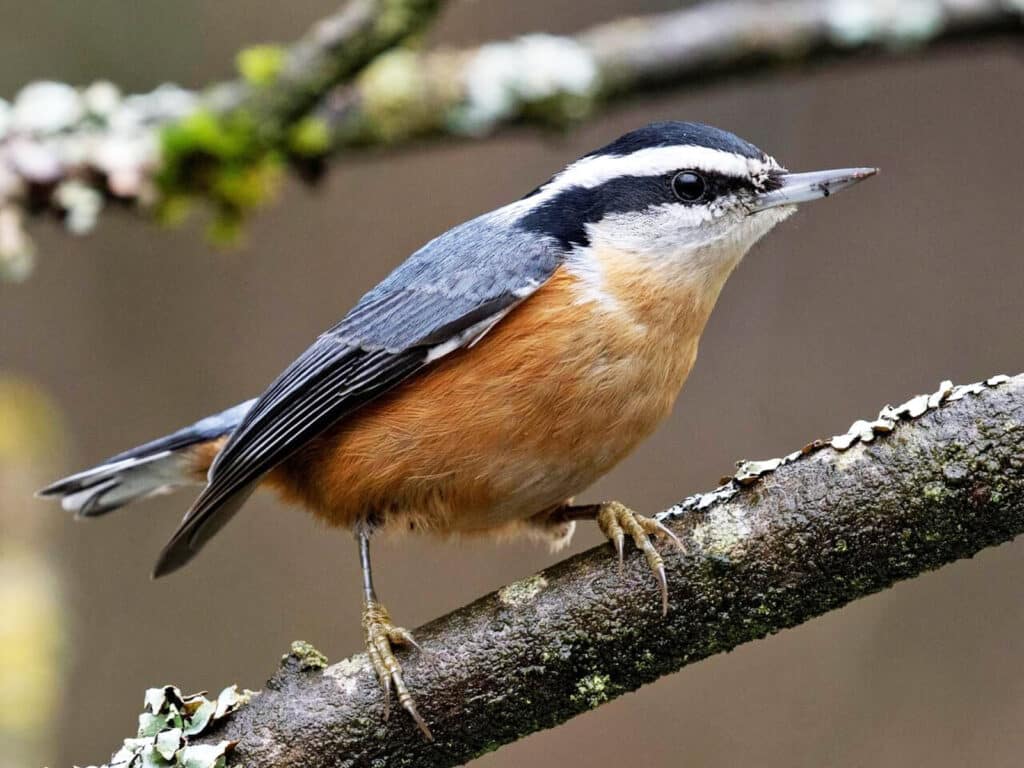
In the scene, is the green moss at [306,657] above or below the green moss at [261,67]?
below

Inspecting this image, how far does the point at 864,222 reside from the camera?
16.8 feet

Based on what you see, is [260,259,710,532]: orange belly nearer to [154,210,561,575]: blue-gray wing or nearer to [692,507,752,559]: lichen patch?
[154,210,561,575]: blue-gray wing

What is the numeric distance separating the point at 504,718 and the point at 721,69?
2059 mm

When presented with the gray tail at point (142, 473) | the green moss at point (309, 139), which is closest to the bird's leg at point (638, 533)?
the gray tail at point (142, 473)

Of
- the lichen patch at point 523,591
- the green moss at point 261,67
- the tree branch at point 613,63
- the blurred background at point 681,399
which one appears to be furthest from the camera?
the blurred background at point 681,399

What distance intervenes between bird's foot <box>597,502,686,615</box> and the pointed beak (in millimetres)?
742

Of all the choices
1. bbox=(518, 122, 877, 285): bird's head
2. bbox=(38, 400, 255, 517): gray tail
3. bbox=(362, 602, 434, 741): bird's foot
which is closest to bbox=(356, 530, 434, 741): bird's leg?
bbox=(362, 602, 434, 741): bird's foot

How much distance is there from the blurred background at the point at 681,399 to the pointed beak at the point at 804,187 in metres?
1.78

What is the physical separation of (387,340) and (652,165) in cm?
71

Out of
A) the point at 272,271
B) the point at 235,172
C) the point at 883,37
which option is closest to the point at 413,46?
the point at 235,172

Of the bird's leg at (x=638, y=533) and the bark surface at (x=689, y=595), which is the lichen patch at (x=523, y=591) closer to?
the bark surface at (x=689, y=595)

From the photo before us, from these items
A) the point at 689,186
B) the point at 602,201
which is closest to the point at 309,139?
the point at 602,201

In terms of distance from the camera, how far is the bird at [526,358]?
2.62 meters

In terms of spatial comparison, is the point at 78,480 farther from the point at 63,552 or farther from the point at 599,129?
the point at 599,129
